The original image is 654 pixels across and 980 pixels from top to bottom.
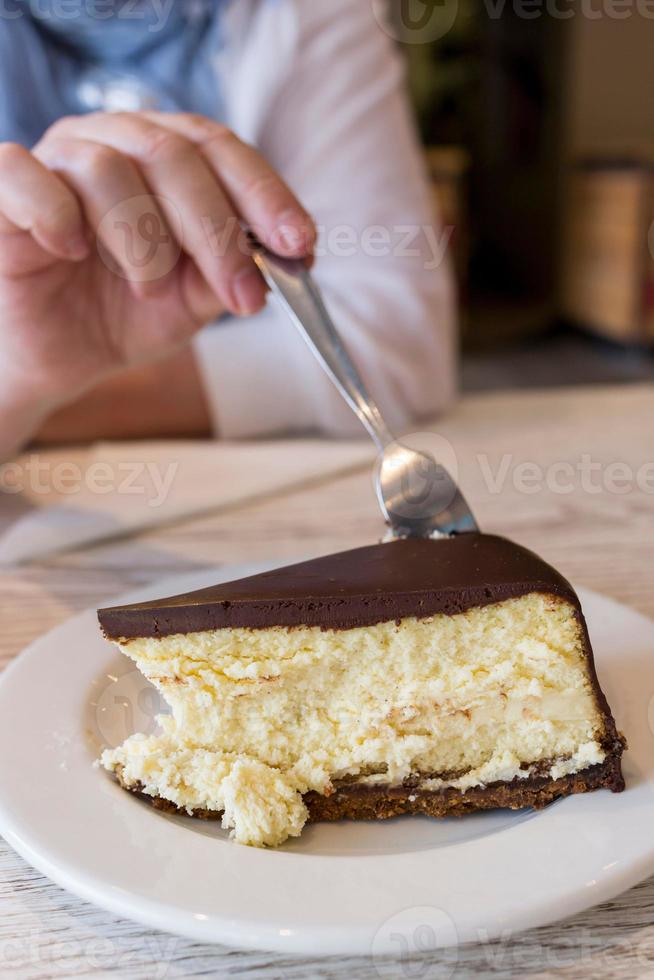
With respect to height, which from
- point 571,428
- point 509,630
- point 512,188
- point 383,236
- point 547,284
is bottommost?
point 547,284

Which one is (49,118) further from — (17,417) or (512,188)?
(512,188)

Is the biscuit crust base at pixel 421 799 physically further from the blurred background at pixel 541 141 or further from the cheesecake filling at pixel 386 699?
the blurred background at pixel 541 141

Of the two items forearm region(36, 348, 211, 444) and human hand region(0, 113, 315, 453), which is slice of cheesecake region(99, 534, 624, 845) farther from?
forearm region(36, 348, 211, 444)

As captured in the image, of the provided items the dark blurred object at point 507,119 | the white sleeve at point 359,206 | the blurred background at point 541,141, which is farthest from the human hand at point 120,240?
the dark blurred object at point 507,119

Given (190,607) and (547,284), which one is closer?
(190,607)

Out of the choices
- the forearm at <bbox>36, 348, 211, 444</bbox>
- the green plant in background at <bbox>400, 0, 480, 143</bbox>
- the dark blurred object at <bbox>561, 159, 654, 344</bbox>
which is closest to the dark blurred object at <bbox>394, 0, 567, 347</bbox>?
the green plant in background at <bbox>400, 0, 480, 143</bbox>

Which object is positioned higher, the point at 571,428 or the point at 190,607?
the point at 190,607

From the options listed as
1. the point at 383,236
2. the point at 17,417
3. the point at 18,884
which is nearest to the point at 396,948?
the point at 18,884

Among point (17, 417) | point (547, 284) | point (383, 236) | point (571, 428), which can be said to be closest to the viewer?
point (17, 417)
